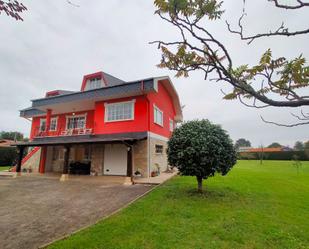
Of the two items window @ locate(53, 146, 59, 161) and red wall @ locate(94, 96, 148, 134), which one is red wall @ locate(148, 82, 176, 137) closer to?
red wall @ locate(94, 96, 148, 134)

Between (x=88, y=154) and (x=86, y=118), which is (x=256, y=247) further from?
(x=86, y=118)

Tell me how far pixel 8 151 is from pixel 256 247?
1171 inches

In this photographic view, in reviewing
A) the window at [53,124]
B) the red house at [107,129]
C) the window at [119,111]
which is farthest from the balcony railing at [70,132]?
the window at [119,111]

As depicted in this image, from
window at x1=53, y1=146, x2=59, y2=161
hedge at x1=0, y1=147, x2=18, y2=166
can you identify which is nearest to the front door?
window at x1=53, y1=146, x2=59, y2=161

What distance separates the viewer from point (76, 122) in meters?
17.8

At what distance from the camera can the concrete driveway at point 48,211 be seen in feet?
14.6

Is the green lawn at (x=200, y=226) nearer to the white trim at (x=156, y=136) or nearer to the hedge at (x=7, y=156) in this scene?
the white trim at (x=156, y=136)

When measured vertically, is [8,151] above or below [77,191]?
above

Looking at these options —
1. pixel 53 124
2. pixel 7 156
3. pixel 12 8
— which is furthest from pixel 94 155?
pixel 7 156

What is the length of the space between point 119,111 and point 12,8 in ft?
38.5

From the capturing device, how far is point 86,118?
17.1 metres

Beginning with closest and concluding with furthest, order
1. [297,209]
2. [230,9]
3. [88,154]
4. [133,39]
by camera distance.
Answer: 1. [230,9]
2. [133,39]
3. [297,209]
4. [88,154]

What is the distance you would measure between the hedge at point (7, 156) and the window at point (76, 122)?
1297 centimetres

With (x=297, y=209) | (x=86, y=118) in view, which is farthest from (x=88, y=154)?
(x=297, y=209)
